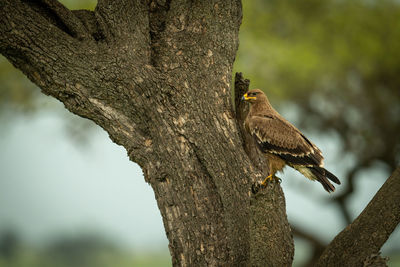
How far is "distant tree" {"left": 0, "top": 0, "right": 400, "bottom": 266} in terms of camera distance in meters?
3.48

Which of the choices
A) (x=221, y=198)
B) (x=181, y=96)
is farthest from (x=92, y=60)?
(x=221, y=198)

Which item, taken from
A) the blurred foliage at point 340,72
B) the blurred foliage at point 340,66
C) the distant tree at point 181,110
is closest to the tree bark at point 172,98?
the distant tree at point 181,110

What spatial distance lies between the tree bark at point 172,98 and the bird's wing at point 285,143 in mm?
548

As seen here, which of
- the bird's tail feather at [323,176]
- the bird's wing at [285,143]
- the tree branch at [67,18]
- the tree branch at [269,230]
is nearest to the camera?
the tree branch at [269,230]

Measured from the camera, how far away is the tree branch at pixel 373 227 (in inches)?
130

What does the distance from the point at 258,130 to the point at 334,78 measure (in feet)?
26.3

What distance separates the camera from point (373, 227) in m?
3.35

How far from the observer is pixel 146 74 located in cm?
386

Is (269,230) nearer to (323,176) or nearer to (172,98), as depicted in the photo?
(323,176)

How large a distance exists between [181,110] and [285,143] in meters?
1.29

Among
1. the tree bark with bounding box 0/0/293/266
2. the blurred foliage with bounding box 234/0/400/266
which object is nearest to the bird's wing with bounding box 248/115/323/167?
the tree bark with bounding box 0/0/293/266

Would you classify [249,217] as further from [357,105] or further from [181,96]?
[357,105]

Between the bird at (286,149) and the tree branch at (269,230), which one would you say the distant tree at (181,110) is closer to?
the tree branch at (269,230)

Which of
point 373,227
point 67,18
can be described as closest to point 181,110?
point 67,18
